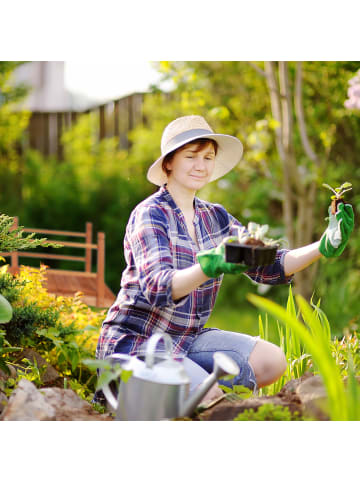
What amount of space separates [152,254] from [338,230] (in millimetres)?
584

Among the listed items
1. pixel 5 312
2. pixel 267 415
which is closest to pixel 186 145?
pixel 5 312

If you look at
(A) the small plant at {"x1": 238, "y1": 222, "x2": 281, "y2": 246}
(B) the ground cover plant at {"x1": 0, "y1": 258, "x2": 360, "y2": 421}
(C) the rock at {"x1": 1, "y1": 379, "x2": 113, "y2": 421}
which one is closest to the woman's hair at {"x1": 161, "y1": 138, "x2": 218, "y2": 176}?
(A) the small plant at {"x1": 238, "y1": 222, "x2": 281, "y2": 246}

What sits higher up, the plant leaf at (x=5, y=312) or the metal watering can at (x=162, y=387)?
the plant leaf at (x=5, y=312)

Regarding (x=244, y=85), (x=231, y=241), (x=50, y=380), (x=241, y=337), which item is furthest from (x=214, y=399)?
(x=244, y=85)

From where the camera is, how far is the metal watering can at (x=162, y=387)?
1467 mm

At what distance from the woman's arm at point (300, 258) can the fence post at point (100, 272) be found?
1142 millimetres

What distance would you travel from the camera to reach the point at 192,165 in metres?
1.88

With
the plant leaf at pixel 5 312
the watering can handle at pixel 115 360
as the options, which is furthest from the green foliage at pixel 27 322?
the watering can handle at pixel 115 360

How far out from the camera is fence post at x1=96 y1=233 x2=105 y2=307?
279 cm

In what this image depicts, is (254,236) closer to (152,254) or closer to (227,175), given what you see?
(152,254)

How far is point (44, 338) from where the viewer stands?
2.19 metres

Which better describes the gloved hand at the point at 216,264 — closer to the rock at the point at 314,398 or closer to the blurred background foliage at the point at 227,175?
the rock at the point at 314,398

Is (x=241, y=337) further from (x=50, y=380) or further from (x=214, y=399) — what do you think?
(x=50, y=380)

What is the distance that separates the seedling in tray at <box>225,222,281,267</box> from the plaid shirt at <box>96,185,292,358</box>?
269 millimetres
